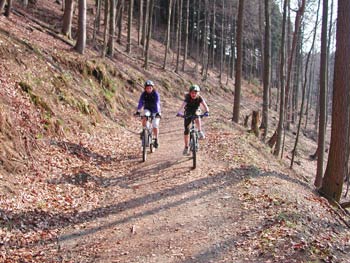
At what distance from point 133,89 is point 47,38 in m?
6.08

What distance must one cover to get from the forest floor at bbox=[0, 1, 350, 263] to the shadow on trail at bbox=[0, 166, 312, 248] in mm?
20

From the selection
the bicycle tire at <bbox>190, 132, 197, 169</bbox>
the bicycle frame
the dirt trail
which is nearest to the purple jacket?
the bicycle frame

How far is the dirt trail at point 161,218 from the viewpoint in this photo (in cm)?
615

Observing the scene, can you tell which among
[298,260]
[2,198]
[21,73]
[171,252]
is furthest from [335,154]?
[21,73]

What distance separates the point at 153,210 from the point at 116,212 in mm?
740

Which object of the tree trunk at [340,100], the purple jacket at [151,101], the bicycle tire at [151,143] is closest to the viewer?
the tree trunk at [340,100]

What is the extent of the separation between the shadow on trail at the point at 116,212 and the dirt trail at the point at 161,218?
0.06 feet

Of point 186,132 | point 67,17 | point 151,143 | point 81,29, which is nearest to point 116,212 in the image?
point 186,132

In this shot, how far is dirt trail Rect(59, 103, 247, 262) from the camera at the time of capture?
6.15m

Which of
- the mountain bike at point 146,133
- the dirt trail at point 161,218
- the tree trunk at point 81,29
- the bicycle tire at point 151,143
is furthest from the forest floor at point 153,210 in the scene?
the tree trunk at point 81,29

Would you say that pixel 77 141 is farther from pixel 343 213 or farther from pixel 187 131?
pixel 343 213

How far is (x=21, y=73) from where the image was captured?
37.7 feet

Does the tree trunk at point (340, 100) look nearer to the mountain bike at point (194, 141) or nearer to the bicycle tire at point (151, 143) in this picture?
the mountain bike at point (194, 141)

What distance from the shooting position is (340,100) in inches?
396
